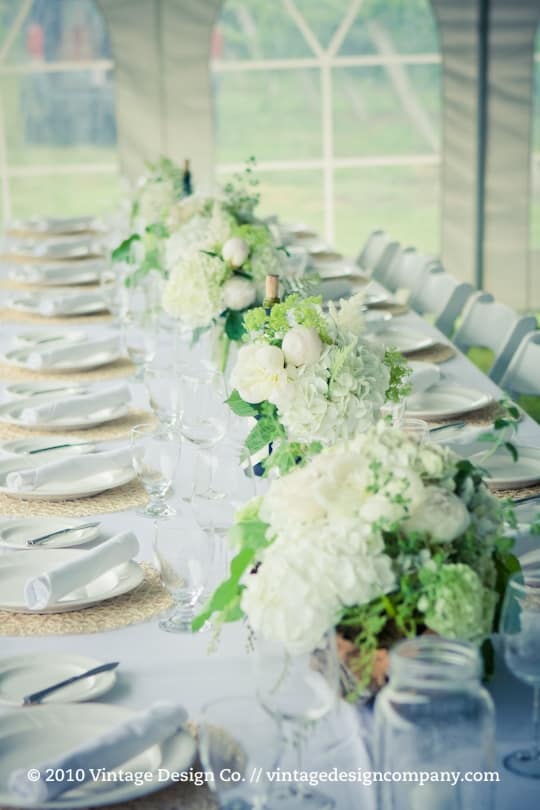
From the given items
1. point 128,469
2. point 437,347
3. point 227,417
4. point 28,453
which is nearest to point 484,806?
point 227,417

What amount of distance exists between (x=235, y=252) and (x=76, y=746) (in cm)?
163

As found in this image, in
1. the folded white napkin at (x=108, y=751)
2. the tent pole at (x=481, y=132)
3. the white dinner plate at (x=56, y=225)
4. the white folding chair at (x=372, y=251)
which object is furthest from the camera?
the tent pole at (x=481, y=132)

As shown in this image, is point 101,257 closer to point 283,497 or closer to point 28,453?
point 28,453

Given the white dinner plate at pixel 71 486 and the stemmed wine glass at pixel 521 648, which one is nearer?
the stemmed wine glass at pixel 521 648

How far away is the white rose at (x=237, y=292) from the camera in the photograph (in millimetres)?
2846

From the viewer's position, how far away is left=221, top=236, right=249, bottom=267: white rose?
2.84 m

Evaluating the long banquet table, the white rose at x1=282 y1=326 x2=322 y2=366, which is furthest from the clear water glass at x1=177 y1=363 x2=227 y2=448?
the long banquet table

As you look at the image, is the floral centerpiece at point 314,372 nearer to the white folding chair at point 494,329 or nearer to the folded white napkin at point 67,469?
the folded white napkin at point 67,469

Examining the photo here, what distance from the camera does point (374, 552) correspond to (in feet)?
4.31

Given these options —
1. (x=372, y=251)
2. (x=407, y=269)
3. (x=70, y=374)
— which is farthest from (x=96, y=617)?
(x=372, y=251)

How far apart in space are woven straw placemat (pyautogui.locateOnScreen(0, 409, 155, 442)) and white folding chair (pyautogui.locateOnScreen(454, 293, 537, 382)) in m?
1.26

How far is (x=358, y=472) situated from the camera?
Answer: 53.9 inches

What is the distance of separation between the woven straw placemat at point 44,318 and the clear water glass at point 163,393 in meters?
1.52

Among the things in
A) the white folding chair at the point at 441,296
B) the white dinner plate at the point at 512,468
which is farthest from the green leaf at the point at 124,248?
the white dinner plate at the point at 512,468
